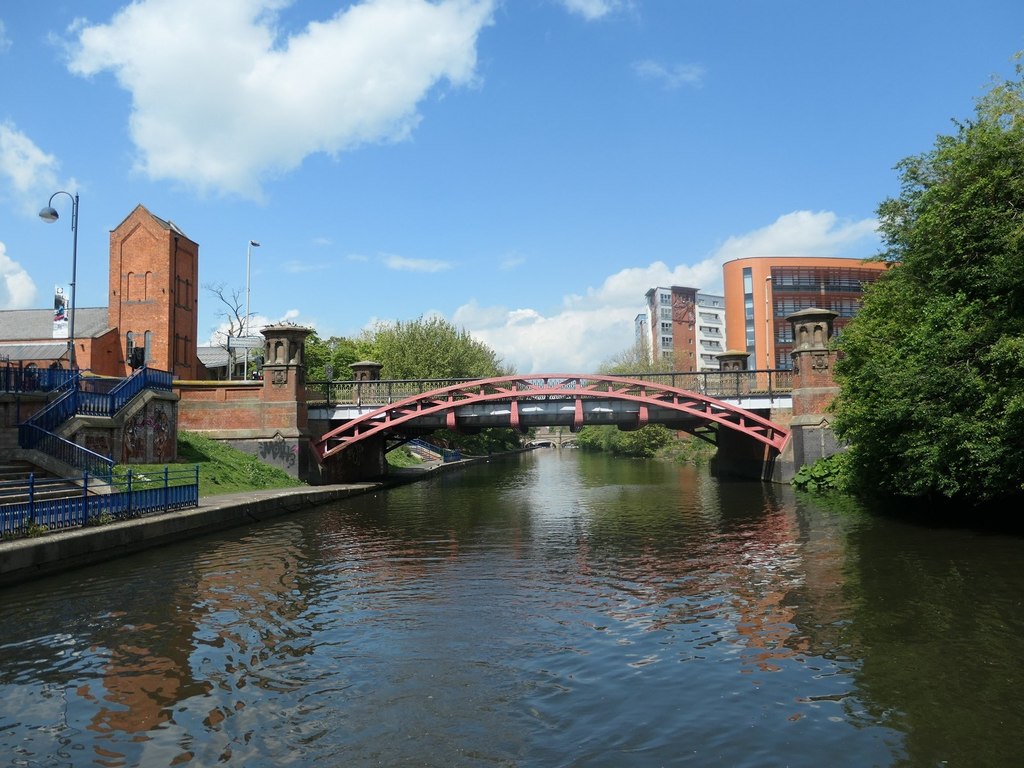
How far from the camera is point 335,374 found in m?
64.1

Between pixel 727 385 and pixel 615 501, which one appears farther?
pixel 727 385

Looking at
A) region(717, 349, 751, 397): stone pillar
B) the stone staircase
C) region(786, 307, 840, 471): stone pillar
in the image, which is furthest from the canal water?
region(717, 349, 751, 397): stone pillar

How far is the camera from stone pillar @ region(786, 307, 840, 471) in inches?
1323

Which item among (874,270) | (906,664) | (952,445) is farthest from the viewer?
(874,270)

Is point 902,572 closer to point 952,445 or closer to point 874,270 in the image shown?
point 952,445

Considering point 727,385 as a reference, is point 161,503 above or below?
below

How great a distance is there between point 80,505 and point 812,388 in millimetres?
28836

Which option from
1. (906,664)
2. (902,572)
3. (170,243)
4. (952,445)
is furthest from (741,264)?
(906,664)

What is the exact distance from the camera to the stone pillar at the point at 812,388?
110 ft

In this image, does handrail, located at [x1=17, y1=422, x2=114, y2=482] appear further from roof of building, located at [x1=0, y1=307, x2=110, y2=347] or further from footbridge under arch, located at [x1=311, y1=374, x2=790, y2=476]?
roof of building, located at [x1=0, y1=307, x2=110, y2=347]

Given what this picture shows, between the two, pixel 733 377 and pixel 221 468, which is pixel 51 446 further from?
pixel 733 377

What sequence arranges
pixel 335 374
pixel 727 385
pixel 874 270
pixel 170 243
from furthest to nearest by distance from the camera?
pixel 874 270, pixel 335 374, pixel 170 243, pixel 727 385

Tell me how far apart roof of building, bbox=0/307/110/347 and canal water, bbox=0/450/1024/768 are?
141 ft

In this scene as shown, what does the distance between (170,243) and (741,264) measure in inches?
2208
